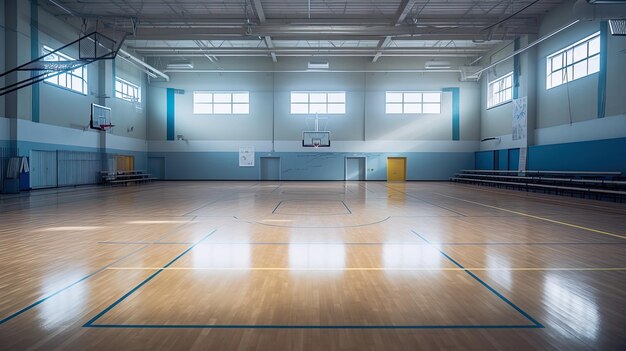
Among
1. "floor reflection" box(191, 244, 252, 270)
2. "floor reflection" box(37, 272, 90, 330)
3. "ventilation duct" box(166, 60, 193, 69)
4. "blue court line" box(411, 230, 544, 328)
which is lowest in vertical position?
"floor reflection" box(37, 272, 90, 330)

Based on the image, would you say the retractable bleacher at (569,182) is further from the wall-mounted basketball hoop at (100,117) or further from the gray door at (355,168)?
the wall-mounted basketball hoop at (100,117)

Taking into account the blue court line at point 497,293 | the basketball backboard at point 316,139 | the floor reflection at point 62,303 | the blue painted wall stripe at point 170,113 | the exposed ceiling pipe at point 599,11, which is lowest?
the floor reflection at point 62,303

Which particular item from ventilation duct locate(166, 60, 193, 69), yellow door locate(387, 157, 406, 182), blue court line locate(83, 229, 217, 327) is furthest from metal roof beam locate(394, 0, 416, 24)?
blue court line locate(83, 229, 217, 327)

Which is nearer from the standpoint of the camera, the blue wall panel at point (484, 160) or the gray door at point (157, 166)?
the blue wall panel at point (484, 160)

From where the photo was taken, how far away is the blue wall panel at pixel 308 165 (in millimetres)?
28047

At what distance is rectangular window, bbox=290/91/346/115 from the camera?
27.8m

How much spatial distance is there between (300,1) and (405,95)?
12.8m

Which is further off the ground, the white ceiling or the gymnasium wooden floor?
the white ceiling

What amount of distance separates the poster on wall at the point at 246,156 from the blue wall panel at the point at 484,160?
16499 millimetres

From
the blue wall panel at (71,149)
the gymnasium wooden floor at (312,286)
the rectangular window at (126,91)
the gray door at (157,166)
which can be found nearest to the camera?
the gymnasium wooden floor at (312,286)

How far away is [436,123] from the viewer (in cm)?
2773

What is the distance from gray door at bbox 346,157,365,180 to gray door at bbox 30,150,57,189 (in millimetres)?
18311

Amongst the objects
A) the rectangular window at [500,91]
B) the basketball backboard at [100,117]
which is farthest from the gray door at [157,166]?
the rectangular window at [500,91]

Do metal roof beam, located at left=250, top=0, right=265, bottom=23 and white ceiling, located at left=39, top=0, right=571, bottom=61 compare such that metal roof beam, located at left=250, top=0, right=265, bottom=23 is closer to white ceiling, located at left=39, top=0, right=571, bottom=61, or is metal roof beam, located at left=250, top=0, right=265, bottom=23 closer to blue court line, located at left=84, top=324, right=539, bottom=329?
white ceiling, located at left=39, top=0, right=571, bottom=61
